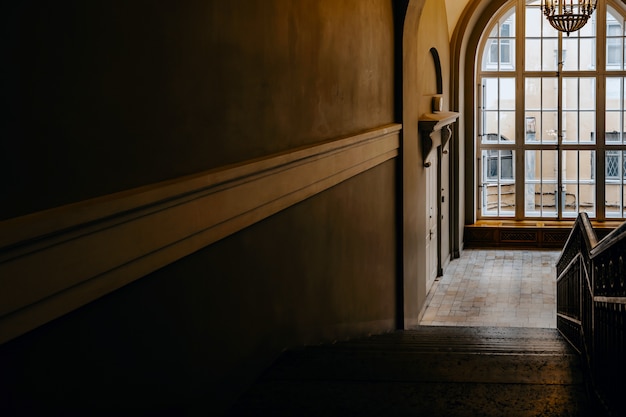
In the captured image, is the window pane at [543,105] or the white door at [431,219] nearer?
the white door at [431,219]

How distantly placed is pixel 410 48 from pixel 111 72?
6.20 m

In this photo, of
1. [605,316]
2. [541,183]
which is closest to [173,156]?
[605,316]

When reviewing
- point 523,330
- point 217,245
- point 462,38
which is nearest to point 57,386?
point 217,245

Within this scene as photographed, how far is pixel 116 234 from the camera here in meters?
2.39

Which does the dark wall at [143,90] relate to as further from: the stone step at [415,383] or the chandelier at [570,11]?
the chandelier at [570,11]

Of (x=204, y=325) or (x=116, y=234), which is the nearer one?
(x=116, y=234)

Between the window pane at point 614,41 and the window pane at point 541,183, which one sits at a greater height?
the window pane at point 614,41

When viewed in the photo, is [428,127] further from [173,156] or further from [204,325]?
[173,156]

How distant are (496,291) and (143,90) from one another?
939 cm

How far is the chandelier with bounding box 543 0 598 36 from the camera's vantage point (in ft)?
35.1

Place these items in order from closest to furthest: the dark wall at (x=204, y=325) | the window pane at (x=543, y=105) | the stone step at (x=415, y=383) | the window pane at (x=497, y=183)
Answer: the dark wall at (x=204, y=325) < the stone step at (x=415, y=383) < the window pane at (x=543, y=105) < the window pane at (x=497, y=183)

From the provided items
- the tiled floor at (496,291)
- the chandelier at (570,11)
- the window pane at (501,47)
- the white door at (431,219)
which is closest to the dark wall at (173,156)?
the tiled floor at (496,291)

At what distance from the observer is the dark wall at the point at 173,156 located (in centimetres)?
207

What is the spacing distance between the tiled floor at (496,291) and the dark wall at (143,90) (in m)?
5.77
